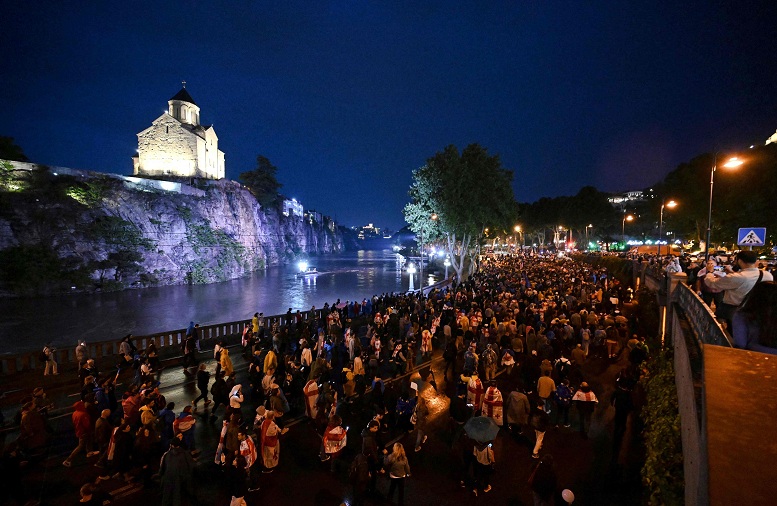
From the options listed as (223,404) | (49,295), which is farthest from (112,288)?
(223,404)

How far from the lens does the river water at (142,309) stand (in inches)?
1048

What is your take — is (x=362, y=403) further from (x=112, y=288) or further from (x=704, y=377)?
(x=112, y=288)

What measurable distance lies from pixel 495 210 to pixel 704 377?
35.2 meters

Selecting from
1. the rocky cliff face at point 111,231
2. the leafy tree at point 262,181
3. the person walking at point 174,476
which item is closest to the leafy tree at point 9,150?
the rocky cliff face at point 111,231

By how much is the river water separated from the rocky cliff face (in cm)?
343

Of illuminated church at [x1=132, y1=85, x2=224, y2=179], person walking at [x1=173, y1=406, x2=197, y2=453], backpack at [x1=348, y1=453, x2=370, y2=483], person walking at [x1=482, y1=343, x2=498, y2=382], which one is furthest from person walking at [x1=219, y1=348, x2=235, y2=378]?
illuminated church at [x1=132, y1=85, x2=224, y2=179]

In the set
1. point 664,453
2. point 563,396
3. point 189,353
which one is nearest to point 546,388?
point 563,396

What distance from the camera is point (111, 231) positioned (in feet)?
159

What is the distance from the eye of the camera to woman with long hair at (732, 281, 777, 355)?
5.54m

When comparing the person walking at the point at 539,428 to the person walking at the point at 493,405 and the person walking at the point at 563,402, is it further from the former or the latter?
the person walking at the point at 493,405

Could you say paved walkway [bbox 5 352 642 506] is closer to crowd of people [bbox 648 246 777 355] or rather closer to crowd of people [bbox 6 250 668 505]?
crowd of people [bbox 6 250 668 505]

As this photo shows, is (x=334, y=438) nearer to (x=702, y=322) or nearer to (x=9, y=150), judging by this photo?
(x=702, y=322)

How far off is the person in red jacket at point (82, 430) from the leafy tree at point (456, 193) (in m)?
29.2

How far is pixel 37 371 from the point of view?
11.5 m
